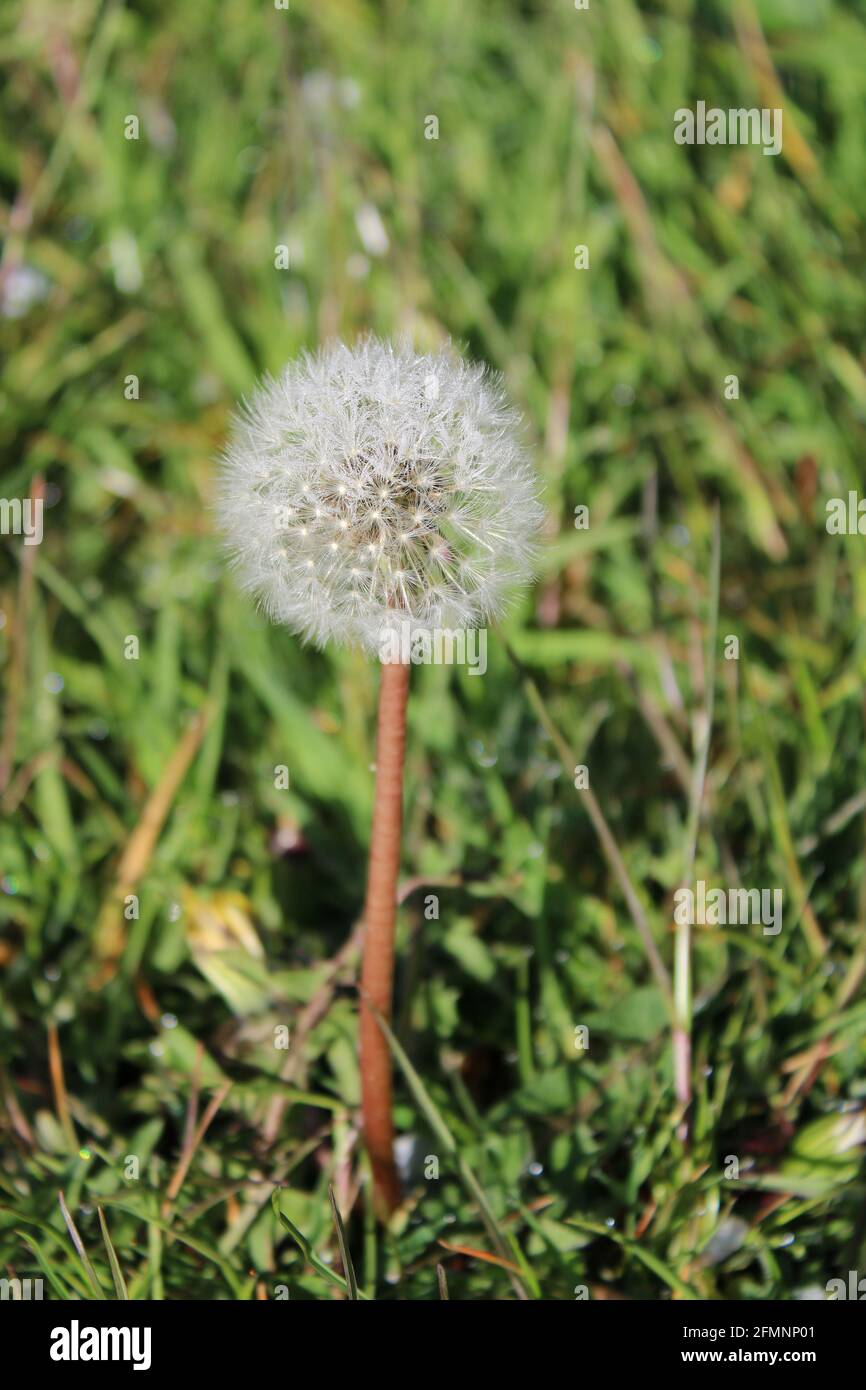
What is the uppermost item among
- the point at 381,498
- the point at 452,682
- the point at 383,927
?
the point at 452,682

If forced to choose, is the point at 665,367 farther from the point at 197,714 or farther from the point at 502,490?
the point at 502,490

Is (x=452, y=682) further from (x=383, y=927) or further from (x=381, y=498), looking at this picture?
(x=381, y=498)

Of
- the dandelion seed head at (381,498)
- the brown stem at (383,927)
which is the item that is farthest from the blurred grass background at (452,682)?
the dandelion seed head at (381,498)

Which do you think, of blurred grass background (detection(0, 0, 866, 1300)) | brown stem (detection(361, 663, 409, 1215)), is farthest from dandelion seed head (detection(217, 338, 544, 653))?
blurred grass background (detection(0, 0, 866, 1300))

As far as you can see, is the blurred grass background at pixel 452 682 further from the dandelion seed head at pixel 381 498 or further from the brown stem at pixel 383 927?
the dandelion seed head at pixel 381 498

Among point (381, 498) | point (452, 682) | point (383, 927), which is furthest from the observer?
point (452, 682)

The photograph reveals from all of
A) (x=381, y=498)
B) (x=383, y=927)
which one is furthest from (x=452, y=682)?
(x=381, y=498)

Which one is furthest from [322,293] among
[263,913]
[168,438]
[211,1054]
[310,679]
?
[211,1054]
